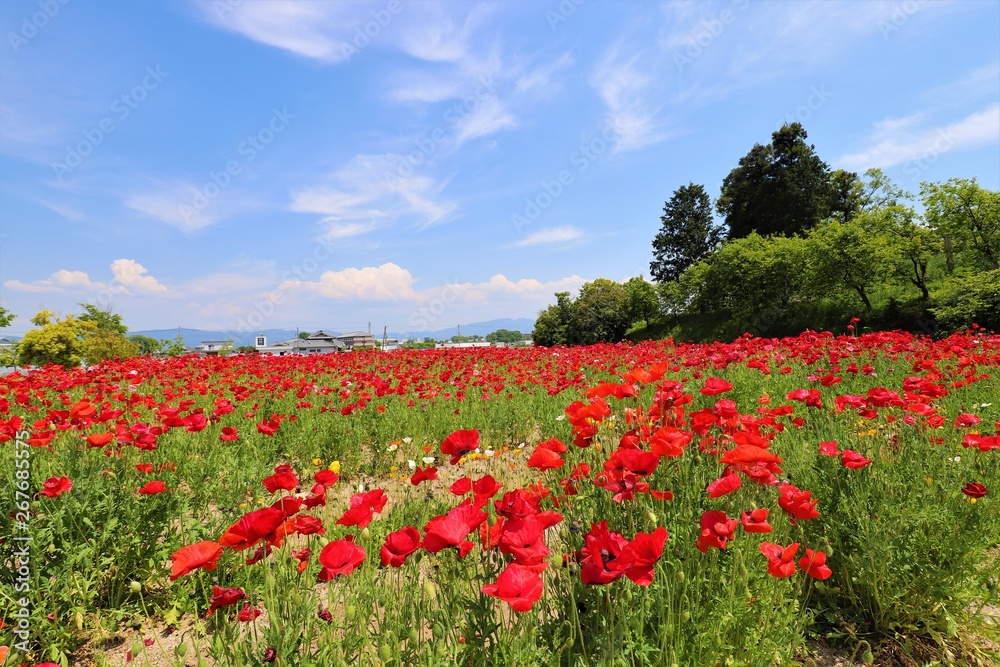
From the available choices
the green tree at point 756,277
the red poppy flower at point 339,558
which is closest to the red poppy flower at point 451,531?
the red poppy flower at point 339,558

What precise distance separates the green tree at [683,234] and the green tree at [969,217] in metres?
26.3

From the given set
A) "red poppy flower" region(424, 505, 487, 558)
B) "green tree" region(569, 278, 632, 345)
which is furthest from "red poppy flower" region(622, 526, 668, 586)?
"green tree" region(569, 278, 632, 345)

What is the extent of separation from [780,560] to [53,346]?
3100cm

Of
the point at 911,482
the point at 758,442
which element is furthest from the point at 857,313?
the point at 758,442

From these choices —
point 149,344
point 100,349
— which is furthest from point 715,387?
point 149,344

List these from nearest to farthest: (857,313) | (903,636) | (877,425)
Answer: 1. (903,636)
2. (877,425)
3. (857,313)

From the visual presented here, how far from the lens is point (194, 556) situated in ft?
4.17

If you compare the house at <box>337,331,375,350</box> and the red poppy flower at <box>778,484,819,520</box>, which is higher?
the house at <box>337,331,375,350</box>

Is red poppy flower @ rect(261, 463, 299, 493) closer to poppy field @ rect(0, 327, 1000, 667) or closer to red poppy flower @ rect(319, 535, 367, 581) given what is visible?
poppy field @ rect(0, 327, 1000, 667)

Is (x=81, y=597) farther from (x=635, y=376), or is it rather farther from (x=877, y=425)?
(x=877, y=425)

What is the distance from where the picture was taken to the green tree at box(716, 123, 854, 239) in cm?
3275

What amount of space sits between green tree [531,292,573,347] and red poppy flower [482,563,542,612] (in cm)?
3901

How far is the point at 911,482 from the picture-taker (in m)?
2.55

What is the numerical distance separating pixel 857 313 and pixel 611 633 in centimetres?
2567
